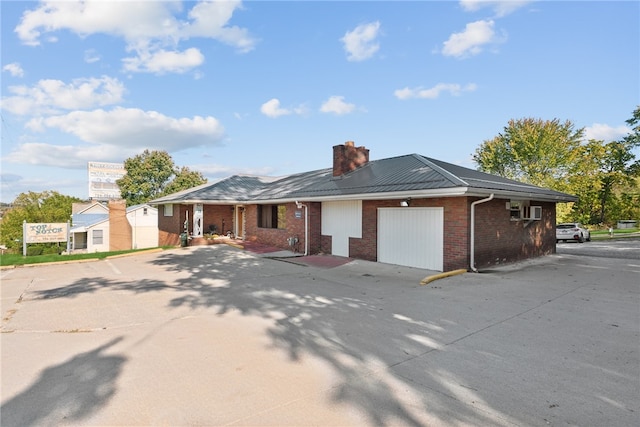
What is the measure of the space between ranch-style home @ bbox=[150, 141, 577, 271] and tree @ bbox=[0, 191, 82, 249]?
86.2 ft

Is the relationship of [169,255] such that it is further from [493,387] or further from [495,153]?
[495,153]

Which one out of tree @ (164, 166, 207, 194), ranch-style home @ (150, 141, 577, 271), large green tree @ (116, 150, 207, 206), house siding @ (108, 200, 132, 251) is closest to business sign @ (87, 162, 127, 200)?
large green tree @ (116, 150, 207, 206)

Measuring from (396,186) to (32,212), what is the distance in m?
44.2

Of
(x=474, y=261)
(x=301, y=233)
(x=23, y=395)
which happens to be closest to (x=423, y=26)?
(x=474, y=261)

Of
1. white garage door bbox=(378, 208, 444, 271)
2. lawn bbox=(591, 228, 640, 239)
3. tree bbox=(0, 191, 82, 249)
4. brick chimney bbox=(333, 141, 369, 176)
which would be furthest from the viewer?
tree bbox=(0, 191, 82, 249)

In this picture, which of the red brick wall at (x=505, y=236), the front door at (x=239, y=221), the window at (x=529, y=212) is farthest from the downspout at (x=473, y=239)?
the front door at (x=239, y=221)

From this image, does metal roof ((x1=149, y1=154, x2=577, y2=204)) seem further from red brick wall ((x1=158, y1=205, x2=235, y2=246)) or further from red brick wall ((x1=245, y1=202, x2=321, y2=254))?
red brick wall ((x1=158, y1=205, x2=235, y2=246))

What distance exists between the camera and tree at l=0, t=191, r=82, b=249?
34719 millimetres

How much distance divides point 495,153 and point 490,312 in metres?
36.3

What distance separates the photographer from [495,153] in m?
37.4

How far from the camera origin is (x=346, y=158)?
15602 millimetres

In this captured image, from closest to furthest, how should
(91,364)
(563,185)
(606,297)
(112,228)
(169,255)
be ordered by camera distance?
(91,364) < (606,297) < (169,255) < (112,228) < (563,185)

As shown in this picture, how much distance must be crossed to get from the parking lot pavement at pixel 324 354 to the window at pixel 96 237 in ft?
83.8

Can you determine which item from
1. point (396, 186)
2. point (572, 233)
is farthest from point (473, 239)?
point (572, 233)
